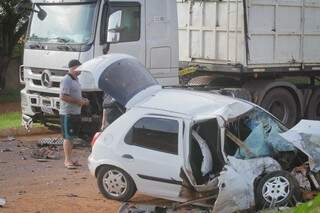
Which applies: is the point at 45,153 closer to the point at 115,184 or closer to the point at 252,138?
the point at 115,184

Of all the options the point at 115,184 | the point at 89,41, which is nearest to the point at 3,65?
the point at 89,41

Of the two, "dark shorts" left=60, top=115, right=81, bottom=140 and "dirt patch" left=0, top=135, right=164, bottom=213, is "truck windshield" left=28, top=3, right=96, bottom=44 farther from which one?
"dirt patch" left=0, top=135, right=164, bottom=213

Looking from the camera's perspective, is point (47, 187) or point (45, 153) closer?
point (47, 187)

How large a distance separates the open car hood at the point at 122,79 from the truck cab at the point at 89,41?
9.02ft

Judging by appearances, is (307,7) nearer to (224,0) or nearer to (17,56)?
(224,0)

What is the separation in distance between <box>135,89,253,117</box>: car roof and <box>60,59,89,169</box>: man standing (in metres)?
2.54

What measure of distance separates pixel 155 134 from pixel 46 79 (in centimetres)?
Result: 494

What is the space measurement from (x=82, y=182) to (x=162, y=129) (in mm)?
2221

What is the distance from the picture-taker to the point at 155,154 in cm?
775

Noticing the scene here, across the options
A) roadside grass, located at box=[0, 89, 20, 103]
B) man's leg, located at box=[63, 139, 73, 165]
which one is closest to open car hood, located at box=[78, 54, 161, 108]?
man's leg, located at box=[63, 139, 73, 165]

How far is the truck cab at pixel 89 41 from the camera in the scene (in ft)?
38.2

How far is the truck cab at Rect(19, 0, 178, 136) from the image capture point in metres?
11.6

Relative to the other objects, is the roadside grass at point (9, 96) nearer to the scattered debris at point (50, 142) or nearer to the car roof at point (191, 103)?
the scattered debris at point (50, 142)

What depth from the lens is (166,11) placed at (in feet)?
40.5
